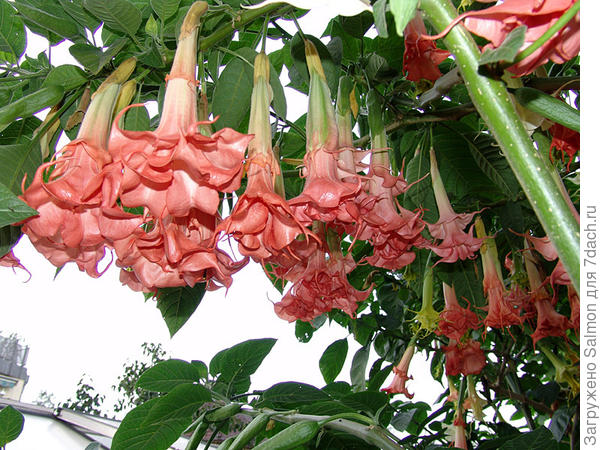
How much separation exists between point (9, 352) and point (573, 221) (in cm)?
944

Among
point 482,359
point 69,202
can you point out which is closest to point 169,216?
point 69,202

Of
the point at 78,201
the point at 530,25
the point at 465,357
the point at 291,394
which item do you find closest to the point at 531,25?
the point at 530,25

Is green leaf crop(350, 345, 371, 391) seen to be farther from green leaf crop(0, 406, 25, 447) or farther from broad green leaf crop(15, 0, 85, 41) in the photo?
broad green leaf crop(15, 0, 85, 41)

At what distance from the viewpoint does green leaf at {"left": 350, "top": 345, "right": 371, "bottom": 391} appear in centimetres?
166

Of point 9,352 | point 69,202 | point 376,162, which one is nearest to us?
point 69,202

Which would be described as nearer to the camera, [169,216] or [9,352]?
[169,216]

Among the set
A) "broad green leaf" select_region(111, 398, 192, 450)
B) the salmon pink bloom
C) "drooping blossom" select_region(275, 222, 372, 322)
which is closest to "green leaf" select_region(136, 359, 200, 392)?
"broad green leaf" select_region(111, 398, 192, 450)

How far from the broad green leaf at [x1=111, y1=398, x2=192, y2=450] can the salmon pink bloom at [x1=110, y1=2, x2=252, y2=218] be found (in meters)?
0.41

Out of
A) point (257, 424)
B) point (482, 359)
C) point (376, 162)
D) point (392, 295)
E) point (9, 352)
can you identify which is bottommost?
point (9, 352)

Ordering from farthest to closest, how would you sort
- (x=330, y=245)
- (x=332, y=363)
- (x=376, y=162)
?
(x=332, y=363)
(x=330, y=245)
(x=376, y=162)

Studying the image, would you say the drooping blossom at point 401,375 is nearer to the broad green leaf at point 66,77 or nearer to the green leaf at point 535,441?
the green leaf at point 535,441

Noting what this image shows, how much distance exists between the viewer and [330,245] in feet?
2.71

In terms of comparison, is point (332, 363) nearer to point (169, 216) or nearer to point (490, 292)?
point (490, 292)

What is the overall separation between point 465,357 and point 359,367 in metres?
0.40
